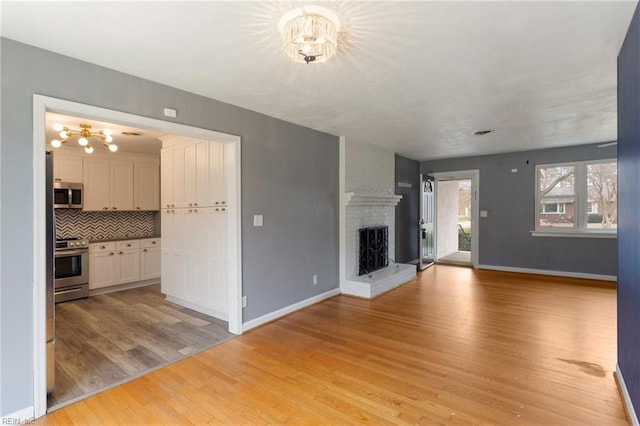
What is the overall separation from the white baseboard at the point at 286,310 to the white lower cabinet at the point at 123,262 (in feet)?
9.99

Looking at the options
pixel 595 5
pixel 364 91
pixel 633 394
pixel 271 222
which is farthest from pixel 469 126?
pixel 633 394

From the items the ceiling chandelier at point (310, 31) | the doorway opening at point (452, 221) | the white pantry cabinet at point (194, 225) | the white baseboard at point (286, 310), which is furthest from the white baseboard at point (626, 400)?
the doorway opening at point (452, 221)

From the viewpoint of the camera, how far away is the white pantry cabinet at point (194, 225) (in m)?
3.75

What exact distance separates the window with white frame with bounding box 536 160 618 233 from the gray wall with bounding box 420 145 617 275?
0.45 ft

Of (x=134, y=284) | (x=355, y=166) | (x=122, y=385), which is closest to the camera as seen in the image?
(x=122, y=385)

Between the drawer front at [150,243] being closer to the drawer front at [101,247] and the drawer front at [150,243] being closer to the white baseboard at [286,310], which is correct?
the drawer front at [101,247]

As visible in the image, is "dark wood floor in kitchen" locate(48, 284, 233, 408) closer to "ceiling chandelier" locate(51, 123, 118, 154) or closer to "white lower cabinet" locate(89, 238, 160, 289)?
"white lower cabinet" locate(89, 238, 160, 289)

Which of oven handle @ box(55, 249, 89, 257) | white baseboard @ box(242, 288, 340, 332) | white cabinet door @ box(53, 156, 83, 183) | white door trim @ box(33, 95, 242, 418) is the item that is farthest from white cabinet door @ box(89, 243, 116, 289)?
white door trim @ box(33, 95, 242, 418)

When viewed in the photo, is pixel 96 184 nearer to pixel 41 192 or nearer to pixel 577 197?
pixel 41 192

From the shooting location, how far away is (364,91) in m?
2.89

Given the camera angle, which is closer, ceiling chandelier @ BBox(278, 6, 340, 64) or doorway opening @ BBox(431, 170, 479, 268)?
ceiling chandelier @ BBox(278, 6, 340, 64)

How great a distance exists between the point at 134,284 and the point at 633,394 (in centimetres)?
622

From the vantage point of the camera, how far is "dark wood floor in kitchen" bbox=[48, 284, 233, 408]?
2.50 meters

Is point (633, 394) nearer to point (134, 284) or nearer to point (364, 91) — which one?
point (364, 91)
